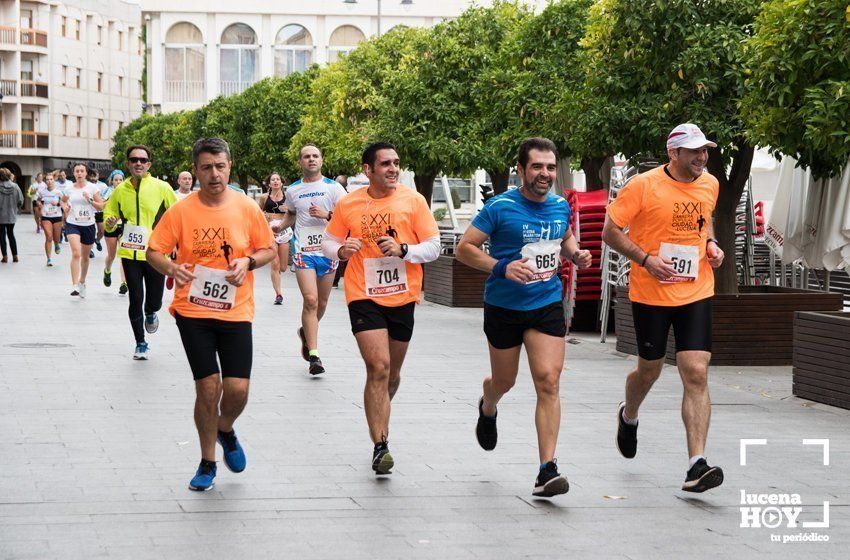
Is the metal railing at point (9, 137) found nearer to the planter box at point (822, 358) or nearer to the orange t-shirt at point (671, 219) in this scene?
the planter box at point (822, 358)

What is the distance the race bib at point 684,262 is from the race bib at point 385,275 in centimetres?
146

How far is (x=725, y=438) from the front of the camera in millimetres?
9406

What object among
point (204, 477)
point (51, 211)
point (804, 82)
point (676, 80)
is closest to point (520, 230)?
point (204, 477)

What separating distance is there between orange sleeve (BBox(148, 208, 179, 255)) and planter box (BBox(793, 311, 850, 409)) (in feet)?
17.5

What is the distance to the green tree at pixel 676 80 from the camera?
14.4m

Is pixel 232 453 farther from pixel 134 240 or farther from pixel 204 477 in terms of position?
pixel 134 240

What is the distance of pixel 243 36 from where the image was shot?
290 ft

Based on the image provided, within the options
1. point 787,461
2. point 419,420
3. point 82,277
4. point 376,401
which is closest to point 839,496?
point 787,461

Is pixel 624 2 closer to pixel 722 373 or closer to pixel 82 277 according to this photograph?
pixel 722 373

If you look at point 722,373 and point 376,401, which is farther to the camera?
point 722,373

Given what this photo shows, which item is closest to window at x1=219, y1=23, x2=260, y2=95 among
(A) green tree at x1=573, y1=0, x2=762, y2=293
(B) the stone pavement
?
(A) green tree at x1=573, y1=0, x2=762, y2=293

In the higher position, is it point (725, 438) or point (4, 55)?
point (4, 55)

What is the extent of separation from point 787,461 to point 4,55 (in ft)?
270

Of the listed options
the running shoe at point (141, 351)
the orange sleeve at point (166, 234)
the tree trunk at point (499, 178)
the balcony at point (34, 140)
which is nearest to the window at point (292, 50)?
the balcony at point (34, 140)
